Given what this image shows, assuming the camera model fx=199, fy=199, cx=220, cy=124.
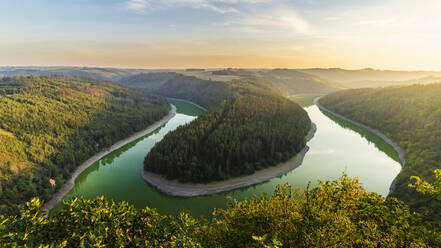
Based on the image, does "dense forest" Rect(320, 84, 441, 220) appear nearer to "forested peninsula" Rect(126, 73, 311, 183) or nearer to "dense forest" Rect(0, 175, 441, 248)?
"forested peninsula" Rect(126, 73, 311, 183)

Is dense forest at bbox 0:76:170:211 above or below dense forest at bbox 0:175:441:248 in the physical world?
below

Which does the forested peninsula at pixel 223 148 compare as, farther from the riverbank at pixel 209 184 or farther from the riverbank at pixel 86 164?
the riverbank at pixel 86 164

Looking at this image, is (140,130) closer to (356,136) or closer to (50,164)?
(50,164)

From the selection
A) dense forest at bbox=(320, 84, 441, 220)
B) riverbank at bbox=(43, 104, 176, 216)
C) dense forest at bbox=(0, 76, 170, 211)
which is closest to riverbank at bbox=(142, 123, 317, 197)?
riverbank at bbox=(43, 104, 176, 216)

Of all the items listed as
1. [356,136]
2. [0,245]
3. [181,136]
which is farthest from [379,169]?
[0,245]

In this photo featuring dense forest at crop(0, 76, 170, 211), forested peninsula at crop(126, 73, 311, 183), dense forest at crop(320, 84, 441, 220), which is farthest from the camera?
forested peninsula at crop(126, 73, 311, 183)

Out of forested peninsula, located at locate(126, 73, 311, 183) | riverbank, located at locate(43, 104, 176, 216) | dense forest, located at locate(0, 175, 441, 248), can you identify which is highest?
dense forest, located at locate(0, 175, 441, 248)

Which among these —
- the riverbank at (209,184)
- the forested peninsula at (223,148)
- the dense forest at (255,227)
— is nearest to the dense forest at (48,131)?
the riverbank at (209,184)

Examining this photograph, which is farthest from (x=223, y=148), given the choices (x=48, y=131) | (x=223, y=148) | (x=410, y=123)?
(x=410, y=123)
